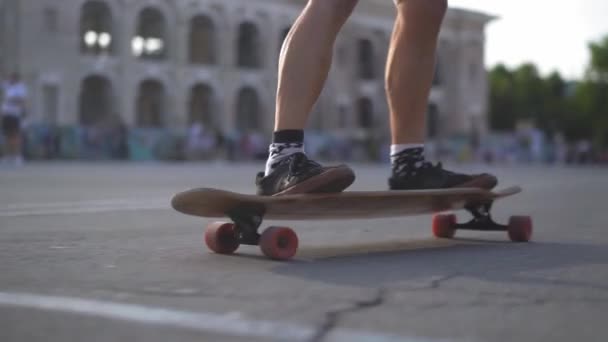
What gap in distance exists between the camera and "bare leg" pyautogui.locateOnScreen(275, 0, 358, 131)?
2.68 m

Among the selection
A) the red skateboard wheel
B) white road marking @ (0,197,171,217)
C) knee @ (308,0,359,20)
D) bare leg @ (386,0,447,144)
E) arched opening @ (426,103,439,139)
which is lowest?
arched opening @ (426,103,439,139)

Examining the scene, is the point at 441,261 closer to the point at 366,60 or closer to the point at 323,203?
the point at 323,203

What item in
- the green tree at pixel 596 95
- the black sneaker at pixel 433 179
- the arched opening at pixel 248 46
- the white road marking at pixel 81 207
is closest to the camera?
the black sneaker at pixel 433 179

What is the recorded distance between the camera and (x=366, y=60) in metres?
50.1

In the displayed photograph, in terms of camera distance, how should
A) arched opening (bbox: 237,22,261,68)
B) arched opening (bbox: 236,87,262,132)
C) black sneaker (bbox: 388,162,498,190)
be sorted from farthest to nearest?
arched opening (bbox: 236,87,262,132) < arched opening (bbox: 237,22,261,68) < black sneaker (bbox: 388,162,498,190)

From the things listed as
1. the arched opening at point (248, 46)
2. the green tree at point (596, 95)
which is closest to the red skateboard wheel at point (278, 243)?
the arched opening at point (248, 46)

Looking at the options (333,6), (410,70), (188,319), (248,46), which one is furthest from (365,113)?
(188,319)

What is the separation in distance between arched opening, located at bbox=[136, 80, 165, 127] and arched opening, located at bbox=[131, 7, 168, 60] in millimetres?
1546

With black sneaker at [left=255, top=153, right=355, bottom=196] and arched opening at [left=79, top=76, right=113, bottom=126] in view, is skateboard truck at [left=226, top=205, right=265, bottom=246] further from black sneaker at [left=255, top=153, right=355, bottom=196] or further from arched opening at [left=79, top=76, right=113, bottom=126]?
arched opening at [left=79, top=76, right=113, bottom=126]

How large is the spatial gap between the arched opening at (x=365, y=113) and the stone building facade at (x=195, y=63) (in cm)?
8

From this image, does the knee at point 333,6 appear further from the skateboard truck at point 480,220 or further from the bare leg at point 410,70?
the skateboard truck at point 480,220

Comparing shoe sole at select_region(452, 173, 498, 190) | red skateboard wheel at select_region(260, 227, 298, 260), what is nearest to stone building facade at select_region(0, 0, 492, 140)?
shoe sole at select_region(452, 173, 498, 190)

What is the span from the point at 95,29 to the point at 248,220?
130 ft

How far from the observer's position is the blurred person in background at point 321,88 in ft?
8.38
